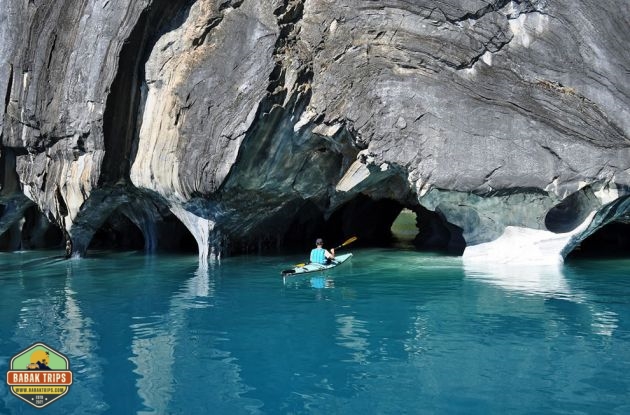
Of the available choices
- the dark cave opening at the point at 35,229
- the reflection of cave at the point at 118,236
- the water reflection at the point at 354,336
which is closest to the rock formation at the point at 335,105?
the reflection of cave at the point at 118,236

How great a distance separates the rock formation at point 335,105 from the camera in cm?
1534

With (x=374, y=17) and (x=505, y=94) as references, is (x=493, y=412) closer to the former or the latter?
(x=505, y=94)

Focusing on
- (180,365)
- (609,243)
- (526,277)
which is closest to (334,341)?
(180,365)

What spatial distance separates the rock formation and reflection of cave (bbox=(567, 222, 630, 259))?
4540 millimetres

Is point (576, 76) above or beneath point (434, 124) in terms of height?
above

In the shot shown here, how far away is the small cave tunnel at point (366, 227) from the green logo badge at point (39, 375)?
17.0 meters

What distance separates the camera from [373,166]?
16.9 metres

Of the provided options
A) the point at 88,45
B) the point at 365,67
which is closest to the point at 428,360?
the point at 365,67

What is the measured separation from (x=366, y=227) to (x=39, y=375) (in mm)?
26258

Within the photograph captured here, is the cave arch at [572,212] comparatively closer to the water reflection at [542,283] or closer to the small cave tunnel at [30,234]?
the water reflection at [542,283]

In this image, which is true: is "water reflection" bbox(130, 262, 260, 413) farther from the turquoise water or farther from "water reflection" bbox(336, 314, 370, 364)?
"water reflection" bbox(336, 314, 370, 364)

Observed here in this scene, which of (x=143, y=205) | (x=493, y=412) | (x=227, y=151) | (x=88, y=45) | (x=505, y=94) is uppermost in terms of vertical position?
(x=88, y=45)

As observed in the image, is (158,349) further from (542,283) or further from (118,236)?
(118,236)

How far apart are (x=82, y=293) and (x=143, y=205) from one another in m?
8.98
